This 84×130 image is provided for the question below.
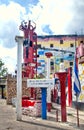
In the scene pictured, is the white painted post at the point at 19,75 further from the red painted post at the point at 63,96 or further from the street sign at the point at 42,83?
the red painted post at the point at 63,96

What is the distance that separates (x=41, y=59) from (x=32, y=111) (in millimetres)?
54883

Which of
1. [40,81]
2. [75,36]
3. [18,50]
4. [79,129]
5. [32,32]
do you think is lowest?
[79,129]

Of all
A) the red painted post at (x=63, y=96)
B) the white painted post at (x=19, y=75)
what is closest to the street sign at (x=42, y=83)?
the white painted post at (x=19, y=75)

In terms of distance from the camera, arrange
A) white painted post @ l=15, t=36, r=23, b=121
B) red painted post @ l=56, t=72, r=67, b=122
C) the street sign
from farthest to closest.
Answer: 1. the street sign
2. white painted post @ l=15, t=36, r=23, b=121
3. red painted post @ l=56, t=72, r=67, b=122

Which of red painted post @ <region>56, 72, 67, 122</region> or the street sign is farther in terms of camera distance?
the street sign

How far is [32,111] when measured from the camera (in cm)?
2459

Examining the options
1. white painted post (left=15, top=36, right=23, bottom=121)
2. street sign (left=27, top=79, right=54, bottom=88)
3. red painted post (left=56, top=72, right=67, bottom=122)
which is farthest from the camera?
street sign (left=27, top=79, right=54, bottom=88)

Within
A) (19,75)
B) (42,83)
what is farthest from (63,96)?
(19,75)

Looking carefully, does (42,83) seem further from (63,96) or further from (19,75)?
(63,96)

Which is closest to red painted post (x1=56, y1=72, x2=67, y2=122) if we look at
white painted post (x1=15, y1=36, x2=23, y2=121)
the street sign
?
the street sign

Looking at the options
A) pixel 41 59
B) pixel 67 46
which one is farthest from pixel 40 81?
pixel 67 46

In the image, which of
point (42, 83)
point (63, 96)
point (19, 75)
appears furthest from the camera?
point (42, 83)

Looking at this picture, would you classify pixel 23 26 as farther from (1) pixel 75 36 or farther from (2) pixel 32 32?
(1) pixel 75 36

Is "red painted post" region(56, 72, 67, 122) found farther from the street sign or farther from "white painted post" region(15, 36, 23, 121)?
"white painted post" region(15, 36, 23, 121)
